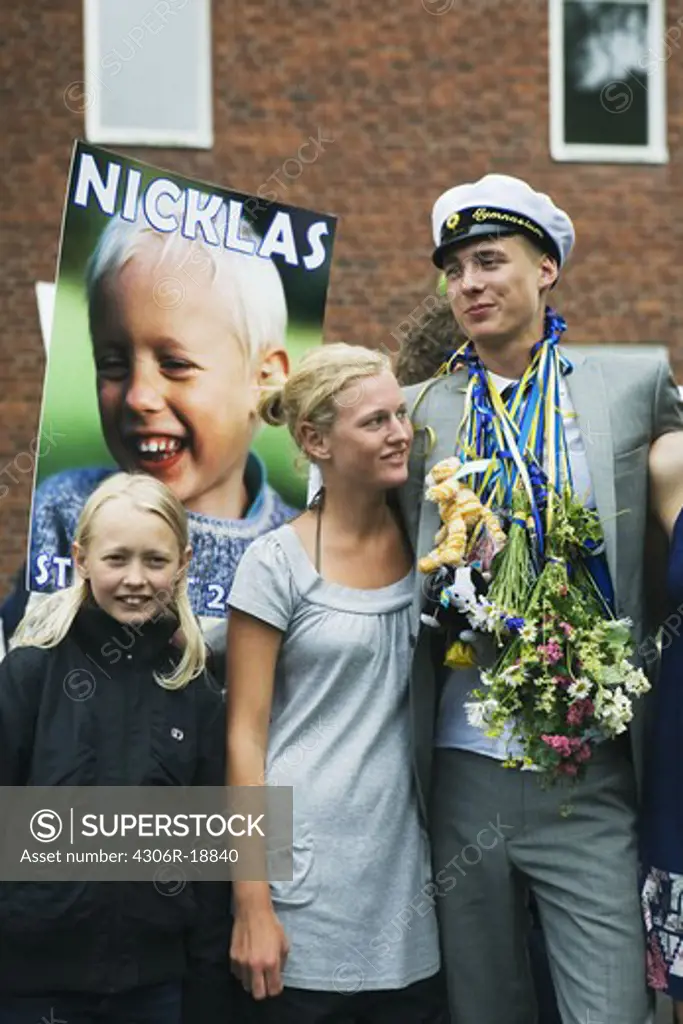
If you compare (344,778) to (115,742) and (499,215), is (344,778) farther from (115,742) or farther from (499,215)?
(499,215)

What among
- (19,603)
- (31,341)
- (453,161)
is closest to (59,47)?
(31,341)

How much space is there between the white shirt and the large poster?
0.84 metres

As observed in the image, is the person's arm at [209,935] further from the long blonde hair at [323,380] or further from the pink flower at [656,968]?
the pink flower at [656,968]

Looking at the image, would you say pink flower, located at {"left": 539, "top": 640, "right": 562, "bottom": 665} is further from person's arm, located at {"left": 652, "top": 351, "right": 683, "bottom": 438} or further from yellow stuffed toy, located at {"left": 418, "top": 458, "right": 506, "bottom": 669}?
person's arm, located at {"left": 652, "top": 351, "right": 683, "bottom": 438}

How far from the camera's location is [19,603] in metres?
4.26

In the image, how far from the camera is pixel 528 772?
3.10 meters

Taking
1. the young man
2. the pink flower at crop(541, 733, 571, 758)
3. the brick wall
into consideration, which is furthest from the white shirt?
the brick wall

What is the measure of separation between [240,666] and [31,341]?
27.9 ft

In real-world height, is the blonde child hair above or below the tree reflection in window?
below

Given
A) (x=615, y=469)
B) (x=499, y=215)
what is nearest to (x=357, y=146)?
(x=499, y=215)

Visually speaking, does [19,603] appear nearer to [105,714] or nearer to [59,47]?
[105,714]

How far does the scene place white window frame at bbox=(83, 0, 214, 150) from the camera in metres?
11.5

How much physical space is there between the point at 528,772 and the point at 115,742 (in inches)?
30.7

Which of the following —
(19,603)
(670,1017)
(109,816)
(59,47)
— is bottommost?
(670,1017)
